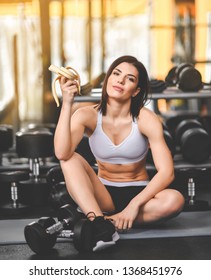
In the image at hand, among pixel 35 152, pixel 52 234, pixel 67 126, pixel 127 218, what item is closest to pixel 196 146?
pixel 35 152

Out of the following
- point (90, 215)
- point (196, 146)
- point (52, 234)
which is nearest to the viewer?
point (52, 234)

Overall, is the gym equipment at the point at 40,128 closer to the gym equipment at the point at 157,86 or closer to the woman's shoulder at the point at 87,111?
the gym equipment at the point at 157,86

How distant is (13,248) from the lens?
2.02m

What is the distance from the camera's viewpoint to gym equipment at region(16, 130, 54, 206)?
9.19 feet

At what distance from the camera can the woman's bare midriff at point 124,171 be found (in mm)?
2236

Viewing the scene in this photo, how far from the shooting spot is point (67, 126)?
2.02 metres

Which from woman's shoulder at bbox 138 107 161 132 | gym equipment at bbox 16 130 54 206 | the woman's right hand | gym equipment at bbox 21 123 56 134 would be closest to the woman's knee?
woman's shoulder at bbox 138 107 161 132

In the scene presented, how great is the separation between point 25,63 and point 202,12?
108 inches

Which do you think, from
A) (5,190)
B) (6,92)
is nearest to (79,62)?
(6,92)

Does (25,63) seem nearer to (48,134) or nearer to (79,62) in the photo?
(79,62)

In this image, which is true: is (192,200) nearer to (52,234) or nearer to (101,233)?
(101,233)

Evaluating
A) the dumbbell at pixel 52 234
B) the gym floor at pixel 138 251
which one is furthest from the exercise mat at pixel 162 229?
the dumbbell at pixel 52 234

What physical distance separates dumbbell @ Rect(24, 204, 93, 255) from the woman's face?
469 millimetres

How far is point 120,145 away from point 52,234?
44 centimetres
